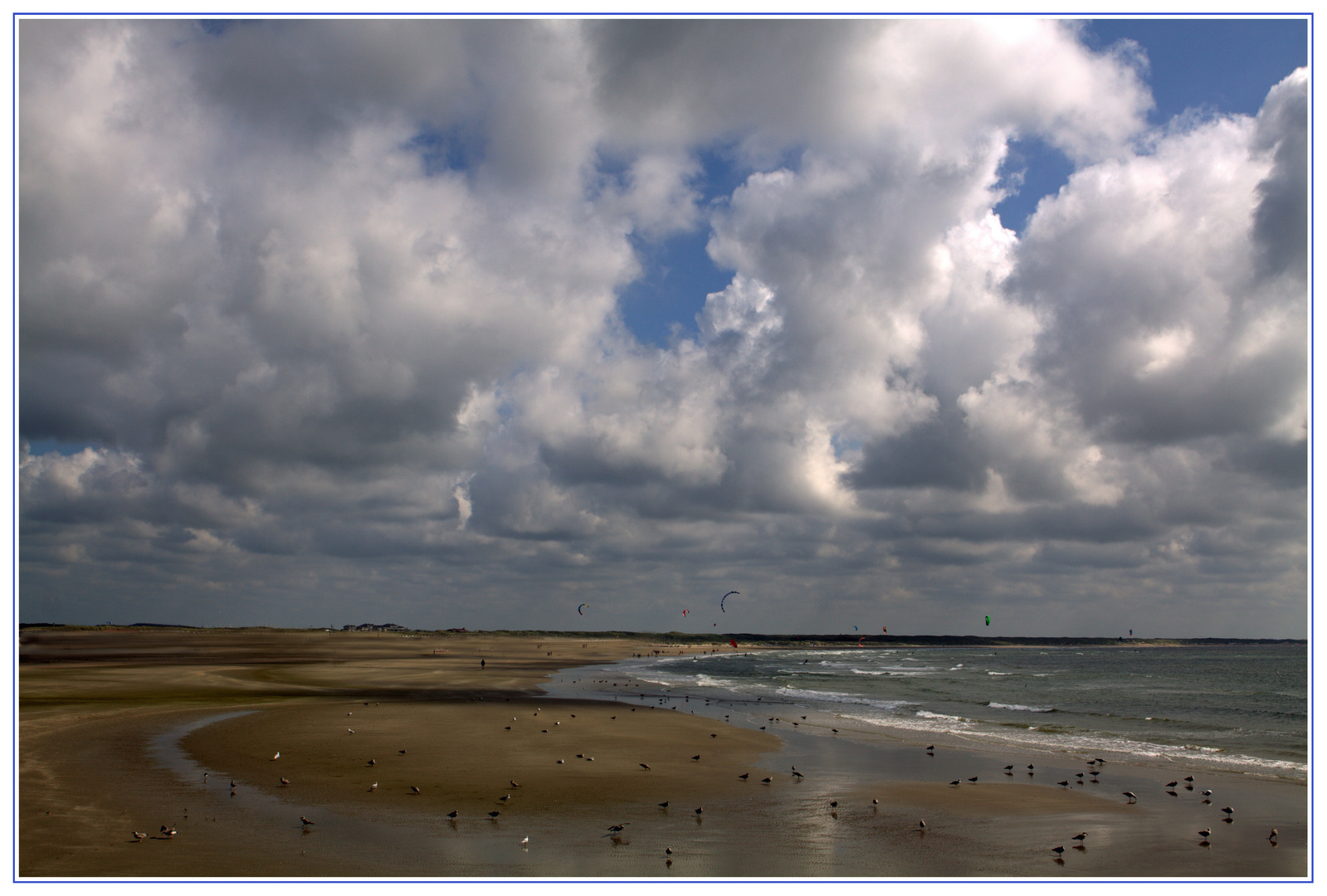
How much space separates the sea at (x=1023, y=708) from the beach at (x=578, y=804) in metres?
2.66

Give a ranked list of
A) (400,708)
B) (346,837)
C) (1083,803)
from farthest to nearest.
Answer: (400,708) < (1083,803) < (346,837)

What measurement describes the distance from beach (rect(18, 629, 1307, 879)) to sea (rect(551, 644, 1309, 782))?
2.66 m

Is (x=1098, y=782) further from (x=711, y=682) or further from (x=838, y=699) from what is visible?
(x=711, y=682)

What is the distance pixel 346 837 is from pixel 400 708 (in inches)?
787

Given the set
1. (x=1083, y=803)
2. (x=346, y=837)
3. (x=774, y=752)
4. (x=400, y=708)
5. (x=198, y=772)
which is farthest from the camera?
(x=400, y=708)

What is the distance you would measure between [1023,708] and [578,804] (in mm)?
32409

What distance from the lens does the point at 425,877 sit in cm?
1128

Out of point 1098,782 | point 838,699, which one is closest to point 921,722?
point 838,699

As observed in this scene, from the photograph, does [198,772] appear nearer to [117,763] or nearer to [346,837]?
[117,763]

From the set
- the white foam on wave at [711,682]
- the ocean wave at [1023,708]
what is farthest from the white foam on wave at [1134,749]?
the white foam on wave at [711,682]

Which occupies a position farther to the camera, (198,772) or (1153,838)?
(198,772)

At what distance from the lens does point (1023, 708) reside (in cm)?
3944

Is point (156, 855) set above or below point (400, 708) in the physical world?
above

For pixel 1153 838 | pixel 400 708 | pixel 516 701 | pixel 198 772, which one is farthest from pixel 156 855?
pixel 516 701
